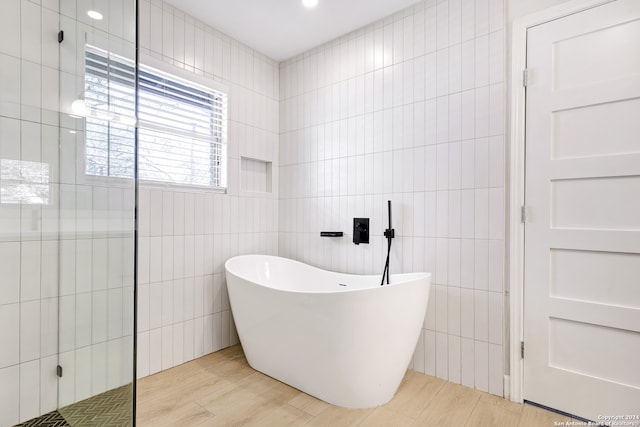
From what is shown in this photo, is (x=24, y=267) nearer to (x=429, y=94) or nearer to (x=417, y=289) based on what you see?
(x=417, y=289)

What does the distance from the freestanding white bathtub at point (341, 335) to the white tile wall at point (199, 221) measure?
581 millimetres

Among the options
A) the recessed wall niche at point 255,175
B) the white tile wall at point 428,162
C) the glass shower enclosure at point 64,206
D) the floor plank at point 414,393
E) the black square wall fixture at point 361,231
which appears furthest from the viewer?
the recessed wall niche at point 255,175

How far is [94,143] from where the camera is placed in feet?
4.71

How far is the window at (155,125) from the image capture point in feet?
4.33

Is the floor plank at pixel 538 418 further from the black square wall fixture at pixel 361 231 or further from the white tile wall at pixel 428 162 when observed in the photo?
the black square wall fixture at pixel 361 231

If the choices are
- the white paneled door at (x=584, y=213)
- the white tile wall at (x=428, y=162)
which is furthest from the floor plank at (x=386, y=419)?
the white paneled door at (x=584, y=213)

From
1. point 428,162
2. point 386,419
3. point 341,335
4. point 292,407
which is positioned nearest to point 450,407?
point 386,419

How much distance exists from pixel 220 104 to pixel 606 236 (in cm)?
265

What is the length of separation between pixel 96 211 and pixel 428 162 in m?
1.90

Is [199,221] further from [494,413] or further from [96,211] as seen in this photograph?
[494,413]

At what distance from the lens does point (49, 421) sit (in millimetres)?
1535

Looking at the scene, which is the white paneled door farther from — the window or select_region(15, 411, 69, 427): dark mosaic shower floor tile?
select_region(15, 411, 69, 427): dark mosaic shower floor tile

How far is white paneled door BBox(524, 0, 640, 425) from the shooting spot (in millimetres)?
1511

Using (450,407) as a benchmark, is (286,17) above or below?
above
